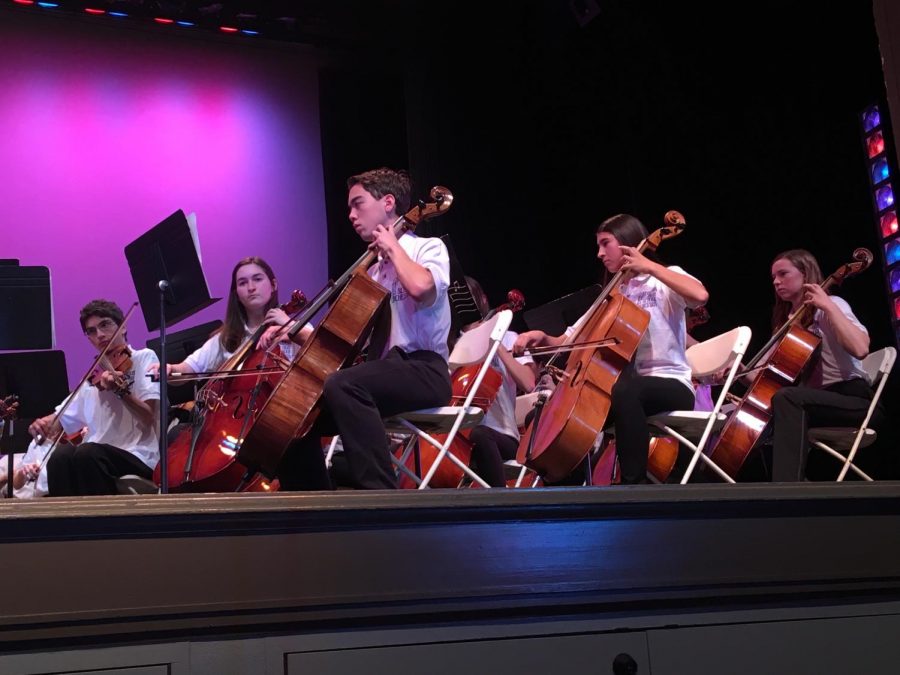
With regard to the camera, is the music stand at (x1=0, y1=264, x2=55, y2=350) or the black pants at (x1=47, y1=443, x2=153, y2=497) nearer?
the music stand at (x1=0, y1=264, x2=55, y2=350)

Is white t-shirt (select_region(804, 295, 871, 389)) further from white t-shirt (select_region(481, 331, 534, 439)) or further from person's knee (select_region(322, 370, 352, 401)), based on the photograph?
person's knee (select_region(322, 370, 352, 401))

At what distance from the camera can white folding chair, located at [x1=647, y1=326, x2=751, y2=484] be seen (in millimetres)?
3711

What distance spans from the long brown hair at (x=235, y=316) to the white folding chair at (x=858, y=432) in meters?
2.39

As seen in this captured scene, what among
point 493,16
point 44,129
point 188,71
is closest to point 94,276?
point 44,129

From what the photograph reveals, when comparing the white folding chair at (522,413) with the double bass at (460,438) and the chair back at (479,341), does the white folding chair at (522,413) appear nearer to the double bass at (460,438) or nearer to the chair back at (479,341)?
the double bass at (460,438)

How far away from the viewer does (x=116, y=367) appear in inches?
169

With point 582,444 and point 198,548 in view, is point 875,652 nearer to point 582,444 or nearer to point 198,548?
point 198,548

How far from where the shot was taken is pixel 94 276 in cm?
600

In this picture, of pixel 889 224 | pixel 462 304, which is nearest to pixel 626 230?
pixel 462 304

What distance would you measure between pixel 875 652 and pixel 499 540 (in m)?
0.69

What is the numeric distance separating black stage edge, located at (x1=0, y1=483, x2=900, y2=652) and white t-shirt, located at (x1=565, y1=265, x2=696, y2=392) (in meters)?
2.13

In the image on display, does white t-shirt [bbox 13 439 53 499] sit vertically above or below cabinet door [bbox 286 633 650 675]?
below

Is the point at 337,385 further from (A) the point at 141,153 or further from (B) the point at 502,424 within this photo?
(A) the point at 141,153

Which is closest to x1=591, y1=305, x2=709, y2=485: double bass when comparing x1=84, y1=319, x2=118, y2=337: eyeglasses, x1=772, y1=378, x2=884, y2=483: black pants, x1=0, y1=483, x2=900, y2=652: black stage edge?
x1=772, y1=378, x2=884, y2=483: black pants
